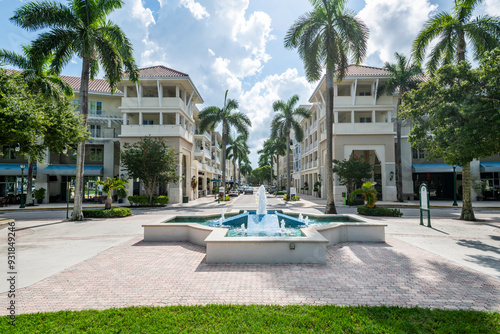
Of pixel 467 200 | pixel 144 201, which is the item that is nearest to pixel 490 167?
pixel 467 200

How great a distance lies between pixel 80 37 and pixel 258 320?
17.6m

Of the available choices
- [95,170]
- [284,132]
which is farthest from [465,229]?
[95,170]

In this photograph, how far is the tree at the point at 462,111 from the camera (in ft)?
30.5

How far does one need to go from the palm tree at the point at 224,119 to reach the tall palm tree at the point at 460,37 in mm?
21216

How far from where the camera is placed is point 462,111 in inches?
376

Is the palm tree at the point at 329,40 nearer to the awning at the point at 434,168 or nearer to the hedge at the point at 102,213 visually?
the hedge at the point at 102,213

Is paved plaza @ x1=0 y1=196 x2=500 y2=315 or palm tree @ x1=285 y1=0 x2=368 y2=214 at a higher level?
palm tree @ x1=285 y1=0 x2=368 y2=214

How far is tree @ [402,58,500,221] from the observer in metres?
9.30

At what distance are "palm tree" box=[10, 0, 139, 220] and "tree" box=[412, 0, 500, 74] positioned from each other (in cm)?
1903

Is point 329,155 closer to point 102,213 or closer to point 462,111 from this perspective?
point 462,111

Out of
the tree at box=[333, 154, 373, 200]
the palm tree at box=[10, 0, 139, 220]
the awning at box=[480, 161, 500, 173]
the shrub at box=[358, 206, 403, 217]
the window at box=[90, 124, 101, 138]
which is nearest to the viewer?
the palm tree at box=[10, 0, 139, 220]

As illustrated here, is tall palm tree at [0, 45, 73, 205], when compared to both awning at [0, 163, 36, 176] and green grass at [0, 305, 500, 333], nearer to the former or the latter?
awning at [0, 163, 36, 176]

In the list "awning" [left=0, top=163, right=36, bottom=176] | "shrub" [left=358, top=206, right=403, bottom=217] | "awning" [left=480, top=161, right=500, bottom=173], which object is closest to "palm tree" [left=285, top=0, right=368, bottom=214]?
"shrub" [left=358, top=206, right=403, bottom=217]

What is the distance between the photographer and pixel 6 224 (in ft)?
40.2
